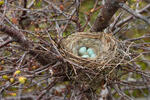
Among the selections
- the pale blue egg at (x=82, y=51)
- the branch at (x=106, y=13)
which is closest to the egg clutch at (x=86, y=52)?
the pale blue egg at (x=82, y=51)

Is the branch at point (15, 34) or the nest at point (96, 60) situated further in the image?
the nest at point (96, 60)

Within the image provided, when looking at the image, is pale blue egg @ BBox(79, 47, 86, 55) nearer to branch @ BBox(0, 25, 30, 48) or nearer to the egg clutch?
the egg clutch

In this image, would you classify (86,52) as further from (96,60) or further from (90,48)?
(96,60)

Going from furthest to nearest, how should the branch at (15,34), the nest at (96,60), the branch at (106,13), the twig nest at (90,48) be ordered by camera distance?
the twig nest at (90,48)
the nest at (96,60)
the branch at (106,13)
the branch at (15,34)

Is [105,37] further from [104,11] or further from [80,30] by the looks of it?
[104,11]

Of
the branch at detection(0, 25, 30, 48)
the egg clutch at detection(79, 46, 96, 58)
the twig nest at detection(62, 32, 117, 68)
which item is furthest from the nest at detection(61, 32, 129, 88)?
the branch at detection(0, 25, 30, 48)

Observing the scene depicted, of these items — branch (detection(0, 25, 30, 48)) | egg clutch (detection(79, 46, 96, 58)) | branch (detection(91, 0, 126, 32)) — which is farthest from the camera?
egg clutch (detection(79, 46, 96, 58))

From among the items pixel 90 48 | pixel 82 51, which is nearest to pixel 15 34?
pixel 82 51

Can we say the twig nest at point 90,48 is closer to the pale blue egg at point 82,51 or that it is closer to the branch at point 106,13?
the pale blue egg at point 82,51

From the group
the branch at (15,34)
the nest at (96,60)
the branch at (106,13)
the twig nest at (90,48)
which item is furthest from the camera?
the twig nest at (90,48)

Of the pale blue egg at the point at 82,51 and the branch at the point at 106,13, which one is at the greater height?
the branch at the point at 106,13
